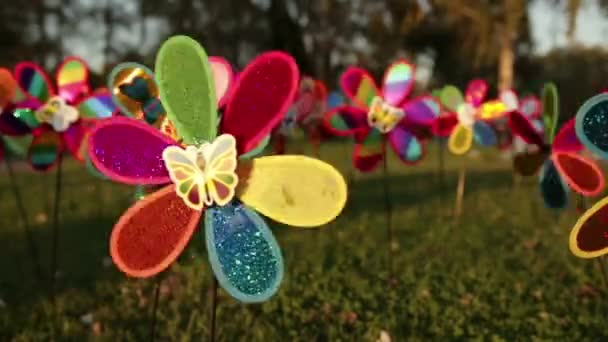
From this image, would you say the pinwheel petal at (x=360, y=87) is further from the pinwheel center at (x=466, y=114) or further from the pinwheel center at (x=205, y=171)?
the pinwheel center at (x=205, y=171)

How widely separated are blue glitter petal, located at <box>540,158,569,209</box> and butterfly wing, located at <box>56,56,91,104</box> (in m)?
2.60

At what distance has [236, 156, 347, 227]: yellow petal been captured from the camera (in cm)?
199

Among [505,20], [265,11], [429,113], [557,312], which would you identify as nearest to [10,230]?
[429,113]

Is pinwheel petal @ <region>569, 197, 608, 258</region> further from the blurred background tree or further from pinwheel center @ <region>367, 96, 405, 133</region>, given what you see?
the blurred background tree

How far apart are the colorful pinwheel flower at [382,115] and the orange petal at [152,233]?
2.40 m

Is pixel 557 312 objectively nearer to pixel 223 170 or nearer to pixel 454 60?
pixel 223 170

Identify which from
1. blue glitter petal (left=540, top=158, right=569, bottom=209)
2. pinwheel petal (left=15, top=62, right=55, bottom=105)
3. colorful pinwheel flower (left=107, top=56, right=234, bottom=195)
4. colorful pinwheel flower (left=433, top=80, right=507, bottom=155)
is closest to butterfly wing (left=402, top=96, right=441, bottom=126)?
colorful pinwheel flower (left=433, top=80, right=507, bottom=155)

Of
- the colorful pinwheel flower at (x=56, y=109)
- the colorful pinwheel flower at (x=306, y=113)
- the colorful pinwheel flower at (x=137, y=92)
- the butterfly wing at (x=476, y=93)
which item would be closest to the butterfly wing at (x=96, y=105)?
the colorful pinwheel flower at (x=56, y=109)

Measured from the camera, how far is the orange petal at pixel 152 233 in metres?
2.04

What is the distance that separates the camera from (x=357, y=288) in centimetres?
413

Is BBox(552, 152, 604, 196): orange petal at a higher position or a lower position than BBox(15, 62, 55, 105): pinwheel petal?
lower

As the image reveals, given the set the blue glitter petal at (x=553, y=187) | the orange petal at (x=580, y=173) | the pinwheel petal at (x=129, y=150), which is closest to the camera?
the pinwheel petal at (x=129, y=150)

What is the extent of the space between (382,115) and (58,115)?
196 centimetres

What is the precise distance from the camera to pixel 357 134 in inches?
184
